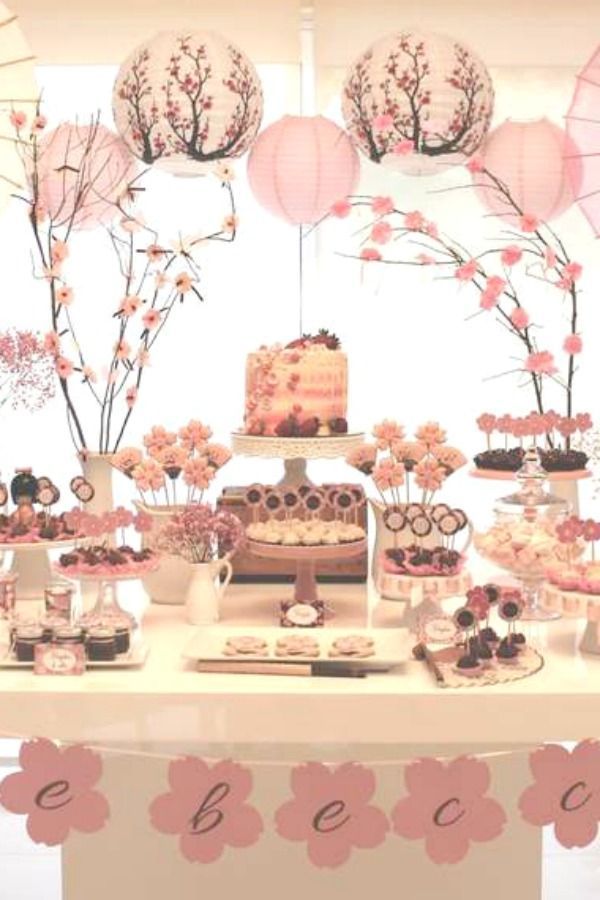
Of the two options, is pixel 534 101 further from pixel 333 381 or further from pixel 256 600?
pixel 256 600

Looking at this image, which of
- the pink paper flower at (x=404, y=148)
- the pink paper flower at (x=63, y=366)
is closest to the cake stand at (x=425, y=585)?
the pink paper flower at (x=63, y=366)

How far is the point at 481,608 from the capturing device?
8.41ft

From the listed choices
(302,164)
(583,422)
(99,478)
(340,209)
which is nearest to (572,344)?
(583,422)

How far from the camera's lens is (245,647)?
8.38 ft

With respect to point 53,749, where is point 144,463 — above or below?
above

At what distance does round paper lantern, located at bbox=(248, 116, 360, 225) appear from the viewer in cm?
409

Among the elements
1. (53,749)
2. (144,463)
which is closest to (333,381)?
(144,463)

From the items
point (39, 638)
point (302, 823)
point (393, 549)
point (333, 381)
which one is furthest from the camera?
point (333, 381)

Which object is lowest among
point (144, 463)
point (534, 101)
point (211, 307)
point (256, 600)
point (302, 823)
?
point (302, 823)

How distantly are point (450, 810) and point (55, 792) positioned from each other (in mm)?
638

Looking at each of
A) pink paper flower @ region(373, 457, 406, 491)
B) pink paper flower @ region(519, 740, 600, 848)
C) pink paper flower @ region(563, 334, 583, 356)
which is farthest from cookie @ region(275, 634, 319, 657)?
pink paper flower @ region(563, 334, 583, 356)

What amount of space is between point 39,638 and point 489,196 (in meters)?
2.13

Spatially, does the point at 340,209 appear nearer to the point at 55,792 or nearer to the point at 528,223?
the point at 528,223

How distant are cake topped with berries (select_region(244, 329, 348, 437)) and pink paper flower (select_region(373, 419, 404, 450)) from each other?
0.10 metres
